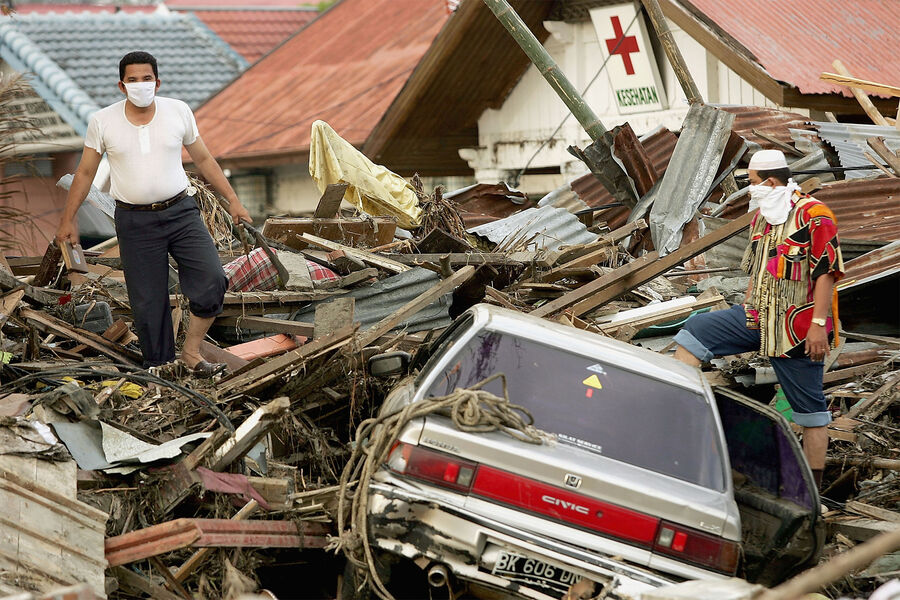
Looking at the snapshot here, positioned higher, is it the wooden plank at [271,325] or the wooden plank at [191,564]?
the wooden plank at [271,325]

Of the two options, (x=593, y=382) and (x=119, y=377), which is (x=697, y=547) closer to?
(x=593, y=382)

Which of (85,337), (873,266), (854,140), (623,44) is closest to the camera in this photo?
(85,337)

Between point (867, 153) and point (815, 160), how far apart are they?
0.73 metres

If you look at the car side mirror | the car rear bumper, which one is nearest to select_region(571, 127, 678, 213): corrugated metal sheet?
the car side mirror

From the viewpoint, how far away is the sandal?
782 centimetres

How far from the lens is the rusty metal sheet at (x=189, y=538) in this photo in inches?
214

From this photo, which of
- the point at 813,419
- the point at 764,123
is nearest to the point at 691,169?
the point at 764,123

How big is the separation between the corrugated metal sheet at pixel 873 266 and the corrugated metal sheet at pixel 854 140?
2423 mm

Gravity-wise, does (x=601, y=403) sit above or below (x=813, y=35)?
below

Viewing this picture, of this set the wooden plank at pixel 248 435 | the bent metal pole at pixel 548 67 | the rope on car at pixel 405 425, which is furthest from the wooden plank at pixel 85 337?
the bent metal pole at pixel 548 67

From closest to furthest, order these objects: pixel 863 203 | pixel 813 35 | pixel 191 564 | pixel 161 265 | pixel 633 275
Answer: pixel 191 564
pixel 161 265
pixel 633 275
pixel 863 203
pixel 813 35

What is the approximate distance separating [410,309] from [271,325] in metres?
1.22

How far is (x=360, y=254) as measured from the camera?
9.98m

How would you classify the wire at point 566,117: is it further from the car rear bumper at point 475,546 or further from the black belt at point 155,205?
the car rear bumper at point 475,546
